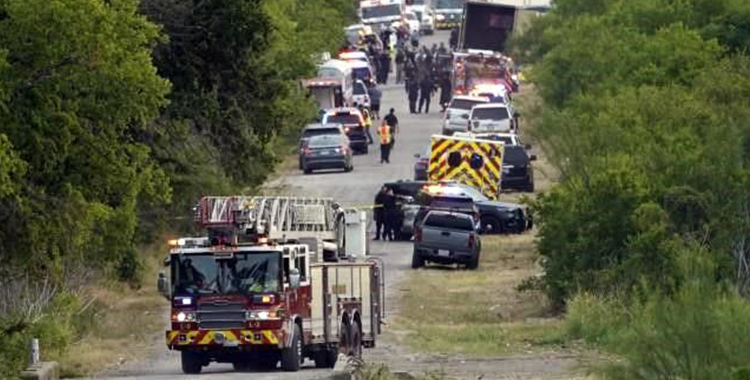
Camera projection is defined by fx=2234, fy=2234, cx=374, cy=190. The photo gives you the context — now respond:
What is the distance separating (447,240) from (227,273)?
18.9 meters

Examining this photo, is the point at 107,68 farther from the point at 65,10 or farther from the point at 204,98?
the point at 204,98

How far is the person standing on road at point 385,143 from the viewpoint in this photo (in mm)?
67812

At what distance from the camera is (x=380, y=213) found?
52750 millimetres

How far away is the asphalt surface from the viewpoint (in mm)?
30453

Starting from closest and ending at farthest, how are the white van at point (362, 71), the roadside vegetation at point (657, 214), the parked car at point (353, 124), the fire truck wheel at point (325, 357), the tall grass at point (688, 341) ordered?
the tall grass at point (688, 341) → the roadside vegetation at point (657, 214) → the fire truck wheel at point (325, 357) → the parked car at point (353, 124) → the white van at point (362, 71)

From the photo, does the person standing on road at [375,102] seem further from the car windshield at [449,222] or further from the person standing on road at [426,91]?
the car windshield at [449,222]

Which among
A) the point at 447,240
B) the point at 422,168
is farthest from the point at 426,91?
the point at 447,240

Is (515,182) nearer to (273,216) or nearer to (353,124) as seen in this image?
(353,124)

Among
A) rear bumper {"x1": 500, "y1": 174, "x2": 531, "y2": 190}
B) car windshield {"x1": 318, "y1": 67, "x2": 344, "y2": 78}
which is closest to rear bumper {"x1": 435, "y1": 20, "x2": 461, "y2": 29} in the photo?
car windshield {"x1": 318, "y1": 67, "x2": 344, "y2": 78}

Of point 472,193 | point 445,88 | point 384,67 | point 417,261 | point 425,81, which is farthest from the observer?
point 384,67

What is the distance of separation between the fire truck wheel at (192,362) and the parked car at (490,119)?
40993mm

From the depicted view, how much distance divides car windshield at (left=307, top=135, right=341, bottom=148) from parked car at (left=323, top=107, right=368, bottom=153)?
4.64m

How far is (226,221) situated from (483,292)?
50.1ft

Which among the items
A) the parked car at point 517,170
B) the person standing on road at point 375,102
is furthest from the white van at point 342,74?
the parked car at point 517,170
